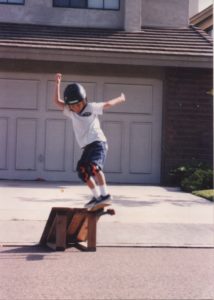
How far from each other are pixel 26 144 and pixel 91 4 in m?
3.75

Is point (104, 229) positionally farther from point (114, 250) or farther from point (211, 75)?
point (211, 75)

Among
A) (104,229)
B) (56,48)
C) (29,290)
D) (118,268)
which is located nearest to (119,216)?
(104,229)

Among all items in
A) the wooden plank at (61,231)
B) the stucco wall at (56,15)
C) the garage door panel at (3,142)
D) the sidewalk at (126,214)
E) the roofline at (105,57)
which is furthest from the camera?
the stucco wall at (56,15)

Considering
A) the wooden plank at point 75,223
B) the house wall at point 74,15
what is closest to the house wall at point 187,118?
the house wall at point 74,15

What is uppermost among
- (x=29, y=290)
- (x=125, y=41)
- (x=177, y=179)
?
(x=125, y=41)

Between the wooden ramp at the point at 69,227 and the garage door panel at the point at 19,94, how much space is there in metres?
6.56

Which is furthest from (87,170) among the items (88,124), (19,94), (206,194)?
(19,94)

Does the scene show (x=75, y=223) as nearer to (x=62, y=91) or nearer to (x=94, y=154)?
(x=94, y=154)

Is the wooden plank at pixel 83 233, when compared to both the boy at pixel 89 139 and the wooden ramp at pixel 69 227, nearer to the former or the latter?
the wooden ramp at pixel 69 227

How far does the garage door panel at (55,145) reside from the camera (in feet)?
44.4

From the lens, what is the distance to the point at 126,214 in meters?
9.30

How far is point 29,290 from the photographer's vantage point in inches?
209

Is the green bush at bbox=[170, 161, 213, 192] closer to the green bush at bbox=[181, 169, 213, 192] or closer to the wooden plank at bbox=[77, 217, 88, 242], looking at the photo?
the green bush at bbox=[181, 169, 213, 192]

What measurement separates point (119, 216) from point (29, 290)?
3.89 m
